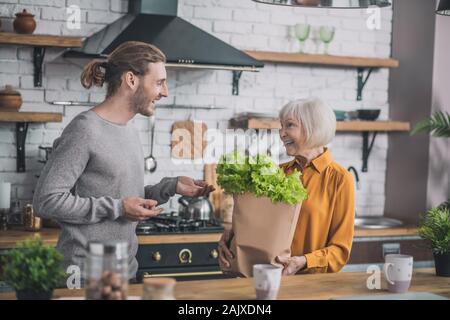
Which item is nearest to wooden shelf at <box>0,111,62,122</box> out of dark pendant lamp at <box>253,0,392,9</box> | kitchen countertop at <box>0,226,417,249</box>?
kitchen countertop at <box>0,226,417,249</box>

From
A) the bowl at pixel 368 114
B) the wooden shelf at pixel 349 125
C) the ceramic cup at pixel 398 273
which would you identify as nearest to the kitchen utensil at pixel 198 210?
the wooden shelf at pixel 349 125

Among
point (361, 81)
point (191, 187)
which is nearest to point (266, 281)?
point (191, 187)

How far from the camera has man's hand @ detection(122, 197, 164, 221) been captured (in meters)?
2.70

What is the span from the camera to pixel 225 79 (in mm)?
5035

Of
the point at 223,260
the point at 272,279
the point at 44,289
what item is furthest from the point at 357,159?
the point at 44,289

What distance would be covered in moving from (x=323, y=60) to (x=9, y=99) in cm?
203

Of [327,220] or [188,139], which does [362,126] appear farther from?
[327,220]

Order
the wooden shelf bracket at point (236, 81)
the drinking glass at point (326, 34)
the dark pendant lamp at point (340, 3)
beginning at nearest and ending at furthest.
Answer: the dark pendant lamp at point (340, 3)
the wooden shelf bracket at point (236, 81)
the drinking glass at point (326, 34)

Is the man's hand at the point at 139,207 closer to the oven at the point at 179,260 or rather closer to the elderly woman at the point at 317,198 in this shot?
the elderly woman at the point at 317,198

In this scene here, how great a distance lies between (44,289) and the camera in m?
2.02

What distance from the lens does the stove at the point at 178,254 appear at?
418 centimetres

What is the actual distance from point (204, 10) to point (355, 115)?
1.25m

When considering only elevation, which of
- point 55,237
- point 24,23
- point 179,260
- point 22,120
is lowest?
point 179,260

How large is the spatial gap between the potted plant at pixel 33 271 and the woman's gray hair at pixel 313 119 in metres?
1.32
